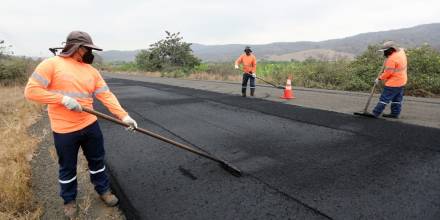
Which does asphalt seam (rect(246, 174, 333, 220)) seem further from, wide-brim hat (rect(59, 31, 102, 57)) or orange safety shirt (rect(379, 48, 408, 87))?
orange safety shirt (rect(379, 48, 408, 87))

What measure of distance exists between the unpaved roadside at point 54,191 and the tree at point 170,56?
27.1 m

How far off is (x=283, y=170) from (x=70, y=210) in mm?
2335

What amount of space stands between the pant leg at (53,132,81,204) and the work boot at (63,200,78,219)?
39 millimetres

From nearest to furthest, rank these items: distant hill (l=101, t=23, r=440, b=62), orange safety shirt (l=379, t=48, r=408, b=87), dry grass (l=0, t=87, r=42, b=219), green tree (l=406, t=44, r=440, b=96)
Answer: dry grass (l=0, t=87, r=42, b=219) < orange safety shirt (l=379, t=48, r=408, b=87) < green tree (l=406, t=44, r=440, b=96) < distant hill (l=101, t=23, r=440, b=62)

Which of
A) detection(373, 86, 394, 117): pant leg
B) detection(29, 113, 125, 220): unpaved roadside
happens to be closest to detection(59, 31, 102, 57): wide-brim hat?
detection(29, 113, 125, 220): unpaved roadside

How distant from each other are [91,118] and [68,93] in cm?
38

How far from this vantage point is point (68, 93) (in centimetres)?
277

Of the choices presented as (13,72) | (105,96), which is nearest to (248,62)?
(105,96)

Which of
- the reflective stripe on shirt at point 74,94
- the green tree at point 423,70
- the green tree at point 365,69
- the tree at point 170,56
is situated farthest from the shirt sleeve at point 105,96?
the tree at point 170,56

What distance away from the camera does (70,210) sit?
297 centimetres

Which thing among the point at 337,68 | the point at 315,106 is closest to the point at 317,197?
the point at 315,106

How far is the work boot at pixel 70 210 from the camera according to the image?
2947 mm

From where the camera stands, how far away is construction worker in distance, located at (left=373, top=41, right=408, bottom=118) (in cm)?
620

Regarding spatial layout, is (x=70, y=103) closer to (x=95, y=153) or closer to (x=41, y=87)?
(x=41, y=87)
